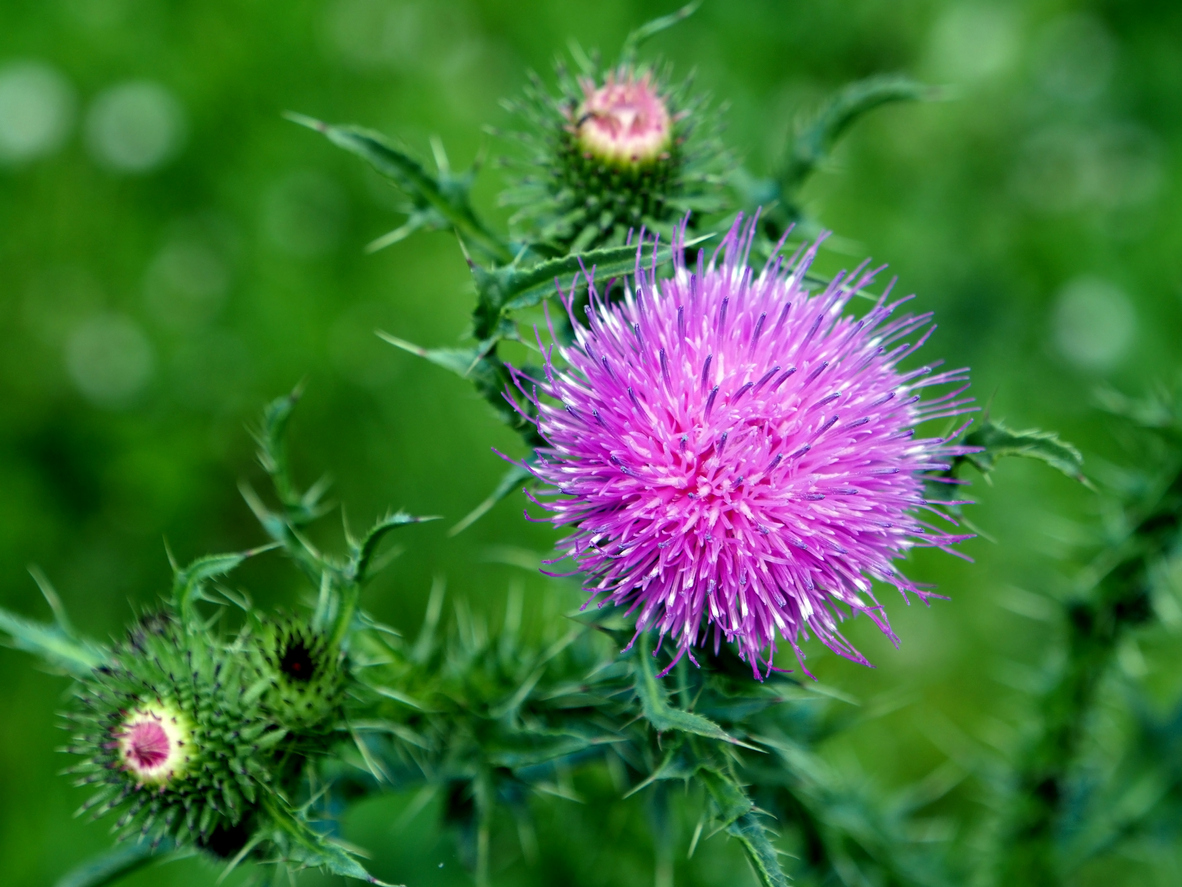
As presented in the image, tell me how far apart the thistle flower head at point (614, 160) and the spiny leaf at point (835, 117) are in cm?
24

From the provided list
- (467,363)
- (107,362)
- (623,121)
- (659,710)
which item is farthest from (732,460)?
(107,362)

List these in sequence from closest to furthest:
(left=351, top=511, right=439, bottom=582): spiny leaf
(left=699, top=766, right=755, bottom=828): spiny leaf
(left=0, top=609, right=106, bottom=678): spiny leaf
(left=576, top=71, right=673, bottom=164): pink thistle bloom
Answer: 1. (left=699, top=766, right=755, bottom=828): spiny leaf
2. (left=351, top=511, right=439, bottom=582): spiny leaf
3. (left=0, top=609, right=106, bottom=678): spiny leaf
4. (left=576, top=71, right=673, bottom=164): pink thistle bloom

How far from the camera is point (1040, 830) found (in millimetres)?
3617

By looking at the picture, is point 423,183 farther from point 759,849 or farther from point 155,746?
point 759,849

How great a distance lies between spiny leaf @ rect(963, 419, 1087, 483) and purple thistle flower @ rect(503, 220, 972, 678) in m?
0.10

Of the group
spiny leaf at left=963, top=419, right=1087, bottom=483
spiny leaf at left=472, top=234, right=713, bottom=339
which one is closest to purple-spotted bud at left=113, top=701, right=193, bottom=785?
spiny leaf at left=472, top=234, right=713, bottom=339

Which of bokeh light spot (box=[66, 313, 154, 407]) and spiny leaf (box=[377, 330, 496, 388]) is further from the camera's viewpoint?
bokeh light spot (box=[66, 313, 154, 407])

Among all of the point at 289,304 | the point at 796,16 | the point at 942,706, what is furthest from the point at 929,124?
the point at 289,304

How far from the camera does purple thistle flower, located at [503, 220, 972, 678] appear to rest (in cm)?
240

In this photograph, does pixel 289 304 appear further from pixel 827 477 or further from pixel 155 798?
pixel 827 477

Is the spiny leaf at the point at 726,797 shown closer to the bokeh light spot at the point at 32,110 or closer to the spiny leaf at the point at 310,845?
the spiny leaf at the point at 310,845

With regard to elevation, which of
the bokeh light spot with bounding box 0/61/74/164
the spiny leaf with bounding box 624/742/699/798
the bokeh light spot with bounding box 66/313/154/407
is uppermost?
the bokeh light spot with bounding box 0/61/74/164

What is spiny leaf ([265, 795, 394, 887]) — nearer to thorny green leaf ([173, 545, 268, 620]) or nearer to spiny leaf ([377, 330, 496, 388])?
thorny green leaf ([173, 545, 268, 620])

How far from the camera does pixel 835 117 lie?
2.99m
